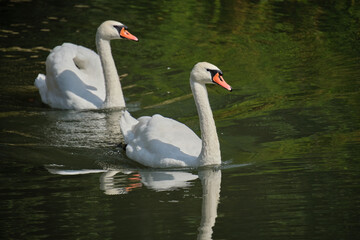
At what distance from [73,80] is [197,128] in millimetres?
2776

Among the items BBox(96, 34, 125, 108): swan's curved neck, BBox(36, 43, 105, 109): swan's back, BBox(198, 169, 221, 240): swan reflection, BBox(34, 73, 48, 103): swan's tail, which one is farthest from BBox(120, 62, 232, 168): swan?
BBox(34, 73, 48, 103): swan's tail

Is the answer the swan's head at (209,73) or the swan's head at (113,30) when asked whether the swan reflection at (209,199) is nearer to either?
the swan's head at (209,73)

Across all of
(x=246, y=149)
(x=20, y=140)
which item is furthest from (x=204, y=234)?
(x=20, y=140)

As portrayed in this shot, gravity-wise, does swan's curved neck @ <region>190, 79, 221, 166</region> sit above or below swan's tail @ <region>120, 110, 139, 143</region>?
above

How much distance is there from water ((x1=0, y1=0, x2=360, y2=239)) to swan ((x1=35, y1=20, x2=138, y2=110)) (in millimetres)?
341

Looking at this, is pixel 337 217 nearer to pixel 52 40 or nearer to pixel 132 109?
pixel 132 109

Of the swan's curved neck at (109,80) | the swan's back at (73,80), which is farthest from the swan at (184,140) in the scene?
the swan's back at (73,80)

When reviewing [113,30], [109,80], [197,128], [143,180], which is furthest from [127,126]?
[113,30]

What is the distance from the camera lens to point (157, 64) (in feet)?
51.4

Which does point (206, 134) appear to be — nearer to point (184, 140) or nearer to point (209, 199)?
point (184, 140)

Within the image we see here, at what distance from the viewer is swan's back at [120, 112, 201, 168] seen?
31.6ft

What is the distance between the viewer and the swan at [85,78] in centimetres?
1318

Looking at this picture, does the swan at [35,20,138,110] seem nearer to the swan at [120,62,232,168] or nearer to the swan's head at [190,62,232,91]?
the swan at [120,62,232,168]

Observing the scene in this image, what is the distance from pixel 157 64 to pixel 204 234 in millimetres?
8884
